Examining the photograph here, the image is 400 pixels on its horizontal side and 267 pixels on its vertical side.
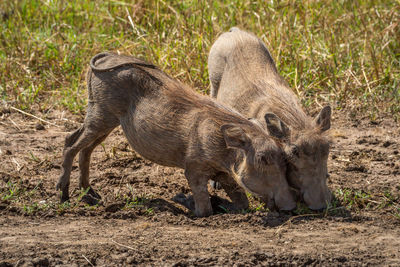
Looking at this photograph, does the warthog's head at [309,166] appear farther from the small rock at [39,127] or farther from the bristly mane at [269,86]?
the small rock at [39,127]

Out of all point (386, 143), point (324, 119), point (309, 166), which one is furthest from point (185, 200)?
point (386, 143)

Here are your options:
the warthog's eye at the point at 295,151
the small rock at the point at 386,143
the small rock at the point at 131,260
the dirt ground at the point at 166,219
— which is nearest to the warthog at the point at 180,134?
the warthog's eye at the point at 295,151

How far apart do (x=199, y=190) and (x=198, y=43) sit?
2.98 metres

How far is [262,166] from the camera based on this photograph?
4551 mm

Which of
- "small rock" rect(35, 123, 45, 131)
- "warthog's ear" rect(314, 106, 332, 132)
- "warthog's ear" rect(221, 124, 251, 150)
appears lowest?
"small rock" rect(35, 123, 45, 131)

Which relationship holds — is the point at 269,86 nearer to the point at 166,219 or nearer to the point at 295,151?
the point at 295,151

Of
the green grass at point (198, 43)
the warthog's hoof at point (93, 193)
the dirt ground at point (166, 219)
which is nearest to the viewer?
the dirt ground at point (166, 219)

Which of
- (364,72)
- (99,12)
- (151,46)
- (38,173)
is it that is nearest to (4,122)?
(38,173)

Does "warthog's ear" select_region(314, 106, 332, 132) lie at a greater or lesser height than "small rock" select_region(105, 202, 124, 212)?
greater

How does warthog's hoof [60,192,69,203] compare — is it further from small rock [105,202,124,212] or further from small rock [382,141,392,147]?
small rock [382,141,392,147]

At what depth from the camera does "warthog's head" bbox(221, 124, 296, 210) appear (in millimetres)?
4535

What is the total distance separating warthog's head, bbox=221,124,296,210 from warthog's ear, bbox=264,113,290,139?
15 cm

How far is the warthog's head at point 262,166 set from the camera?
4535 mm

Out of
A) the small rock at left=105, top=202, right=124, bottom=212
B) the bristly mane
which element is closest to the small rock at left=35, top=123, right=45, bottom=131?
the bristly mane
